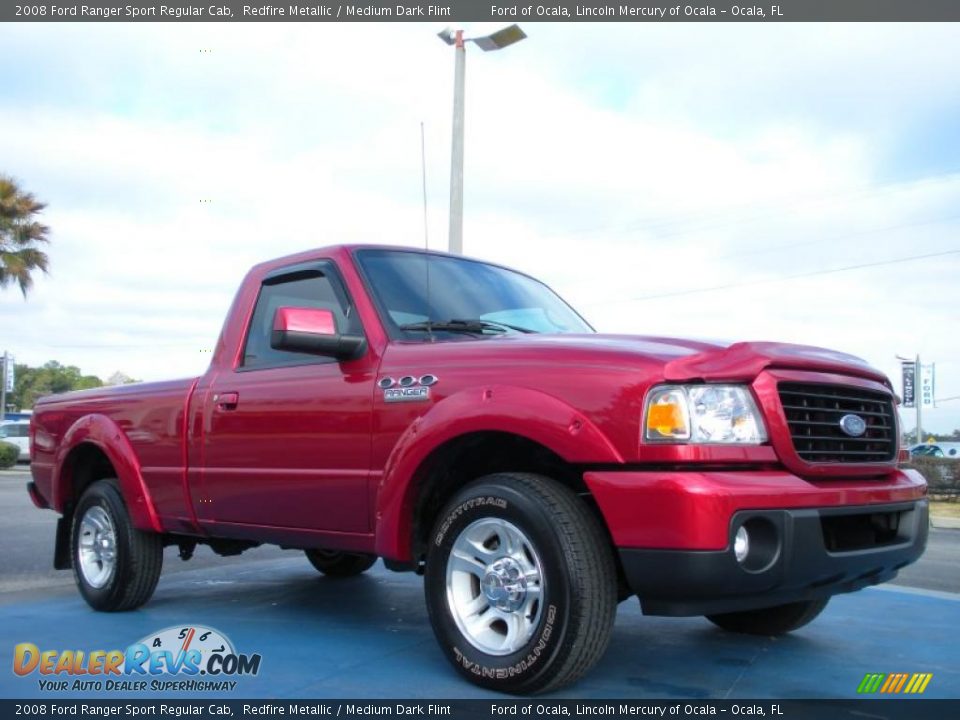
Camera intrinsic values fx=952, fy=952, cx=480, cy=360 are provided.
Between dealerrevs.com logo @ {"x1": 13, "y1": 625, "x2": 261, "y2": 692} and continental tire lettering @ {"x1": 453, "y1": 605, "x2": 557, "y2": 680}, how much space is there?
913 millimetres

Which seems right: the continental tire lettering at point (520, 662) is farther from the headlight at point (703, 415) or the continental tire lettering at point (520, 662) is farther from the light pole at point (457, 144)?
the light pole at point (457, 144)

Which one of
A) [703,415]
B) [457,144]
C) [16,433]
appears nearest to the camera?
[703,415]

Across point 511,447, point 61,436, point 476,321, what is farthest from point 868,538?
point 61,436

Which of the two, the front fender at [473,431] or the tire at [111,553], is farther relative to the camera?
the tire at [111,553]

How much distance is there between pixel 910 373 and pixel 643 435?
51.9m

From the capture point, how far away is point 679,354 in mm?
3328

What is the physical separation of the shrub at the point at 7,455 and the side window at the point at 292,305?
22.6m

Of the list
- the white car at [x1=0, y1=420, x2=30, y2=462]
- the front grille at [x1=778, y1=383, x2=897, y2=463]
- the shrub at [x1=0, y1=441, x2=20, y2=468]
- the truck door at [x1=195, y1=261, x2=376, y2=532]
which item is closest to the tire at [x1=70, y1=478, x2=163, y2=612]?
the truck door at [x1=195, y1=261, x2=376, y2=532]

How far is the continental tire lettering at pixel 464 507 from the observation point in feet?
11.4

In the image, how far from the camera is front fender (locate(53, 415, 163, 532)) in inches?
207

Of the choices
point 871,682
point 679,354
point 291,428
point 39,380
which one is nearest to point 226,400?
point 291,428

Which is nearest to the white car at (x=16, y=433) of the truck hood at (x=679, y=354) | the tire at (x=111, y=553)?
the tire at (x=111, y=553)

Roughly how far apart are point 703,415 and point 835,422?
26.3 inches
